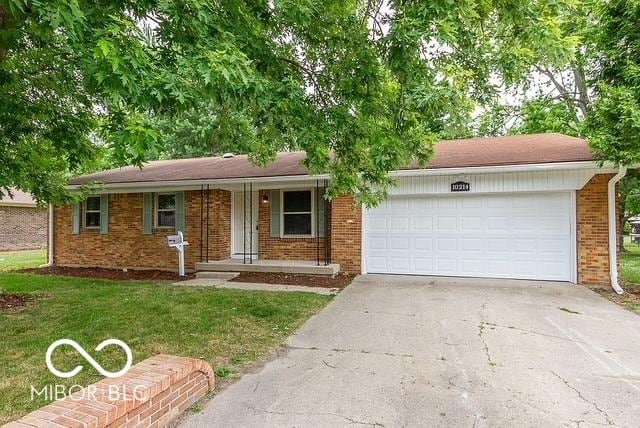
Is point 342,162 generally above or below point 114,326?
above

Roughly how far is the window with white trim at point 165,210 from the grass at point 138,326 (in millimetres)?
3314

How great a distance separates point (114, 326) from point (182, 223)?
233 inches

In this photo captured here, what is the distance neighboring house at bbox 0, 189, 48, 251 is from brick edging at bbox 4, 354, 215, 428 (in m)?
20.4

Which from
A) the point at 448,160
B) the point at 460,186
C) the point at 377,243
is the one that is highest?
the point at 448,160

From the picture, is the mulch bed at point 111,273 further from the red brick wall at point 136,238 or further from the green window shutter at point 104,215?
the green window shutter at point 104,215

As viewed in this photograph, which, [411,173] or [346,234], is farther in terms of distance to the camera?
[346,234]

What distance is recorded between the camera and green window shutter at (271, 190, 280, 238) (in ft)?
35.6

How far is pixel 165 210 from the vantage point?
38.1 ft

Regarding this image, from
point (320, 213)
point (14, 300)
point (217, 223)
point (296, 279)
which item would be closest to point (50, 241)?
point (217, 223)

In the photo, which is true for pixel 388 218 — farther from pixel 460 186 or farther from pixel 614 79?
pixel 614 79

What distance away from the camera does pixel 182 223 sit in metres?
11.1

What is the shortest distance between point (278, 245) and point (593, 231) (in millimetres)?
7278

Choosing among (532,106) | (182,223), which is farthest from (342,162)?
(532,106)

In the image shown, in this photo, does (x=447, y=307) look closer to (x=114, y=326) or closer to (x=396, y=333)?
(x=396, y=333)
